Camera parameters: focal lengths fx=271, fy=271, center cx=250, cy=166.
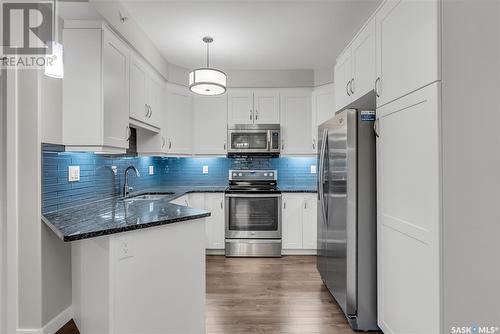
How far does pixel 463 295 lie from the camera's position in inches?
52.1

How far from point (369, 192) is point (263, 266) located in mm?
1892

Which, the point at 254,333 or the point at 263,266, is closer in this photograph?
the point at 254,333

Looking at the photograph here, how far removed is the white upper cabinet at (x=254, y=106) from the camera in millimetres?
4059

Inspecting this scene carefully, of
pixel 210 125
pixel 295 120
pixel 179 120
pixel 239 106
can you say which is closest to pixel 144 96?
pixel 179 120

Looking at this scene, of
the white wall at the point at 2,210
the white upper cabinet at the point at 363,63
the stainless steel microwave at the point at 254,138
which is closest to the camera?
the white wall at the point at 2,210

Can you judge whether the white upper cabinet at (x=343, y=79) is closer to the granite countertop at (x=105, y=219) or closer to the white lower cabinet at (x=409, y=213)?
the white lower cabinet at (x=409, y=213)

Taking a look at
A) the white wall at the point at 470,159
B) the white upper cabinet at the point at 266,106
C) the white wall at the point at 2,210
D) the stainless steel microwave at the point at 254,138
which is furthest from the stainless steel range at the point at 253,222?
the white wall at the point at 470,159

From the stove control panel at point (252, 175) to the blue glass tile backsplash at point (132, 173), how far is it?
0.17 m

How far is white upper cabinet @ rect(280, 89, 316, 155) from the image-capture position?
13.2 feet

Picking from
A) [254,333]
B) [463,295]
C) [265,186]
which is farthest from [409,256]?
[265,186]

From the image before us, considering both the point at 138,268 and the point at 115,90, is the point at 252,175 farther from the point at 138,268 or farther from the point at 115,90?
the point at 138,268

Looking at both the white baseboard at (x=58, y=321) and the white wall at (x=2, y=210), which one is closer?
the white wall at (x=2, y=210)

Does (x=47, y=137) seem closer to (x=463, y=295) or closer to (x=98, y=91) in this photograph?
(x=98, y=91)

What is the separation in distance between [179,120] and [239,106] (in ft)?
2.97
